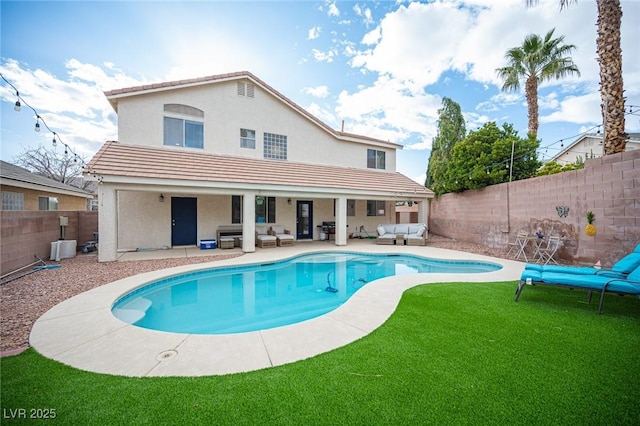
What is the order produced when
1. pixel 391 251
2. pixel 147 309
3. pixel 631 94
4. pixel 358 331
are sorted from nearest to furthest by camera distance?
pixel 358 331
pixel 147 309
pixel 631 94
pixel 391 251

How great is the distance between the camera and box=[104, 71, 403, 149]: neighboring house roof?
11.1 m

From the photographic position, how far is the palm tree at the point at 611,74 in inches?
304

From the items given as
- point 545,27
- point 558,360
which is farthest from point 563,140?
point 558,360

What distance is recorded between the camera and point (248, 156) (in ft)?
45.1

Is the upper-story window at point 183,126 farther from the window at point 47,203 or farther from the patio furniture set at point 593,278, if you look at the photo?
the patio furniture set at point 593,278

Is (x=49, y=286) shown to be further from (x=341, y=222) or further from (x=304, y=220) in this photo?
(x=304, y=220)

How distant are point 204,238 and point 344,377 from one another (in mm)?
12145

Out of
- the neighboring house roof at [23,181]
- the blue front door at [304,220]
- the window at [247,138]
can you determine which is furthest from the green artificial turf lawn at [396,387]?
the blue front door at [304,220]

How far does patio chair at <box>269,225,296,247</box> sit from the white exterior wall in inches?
163

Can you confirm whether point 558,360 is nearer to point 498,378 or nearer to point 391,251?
point 498,378

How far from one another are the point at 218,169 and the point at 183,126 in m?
3.28

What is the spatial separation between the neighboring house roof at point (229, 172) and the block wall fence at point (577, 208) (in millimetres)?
4490

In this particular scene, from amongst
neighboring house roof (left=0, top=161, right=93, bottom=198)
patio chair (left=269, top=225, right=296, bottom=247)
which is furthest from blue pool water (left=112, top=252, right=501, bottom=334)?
neighboring house roof (left=0, top=161, right=93, bottom=198)

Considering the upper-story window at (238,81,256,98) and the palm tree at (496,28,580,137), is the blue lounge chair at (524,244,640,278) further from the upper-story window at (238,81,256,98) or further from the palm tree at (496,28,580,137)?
the upper-story window at (238,81,256,98)
